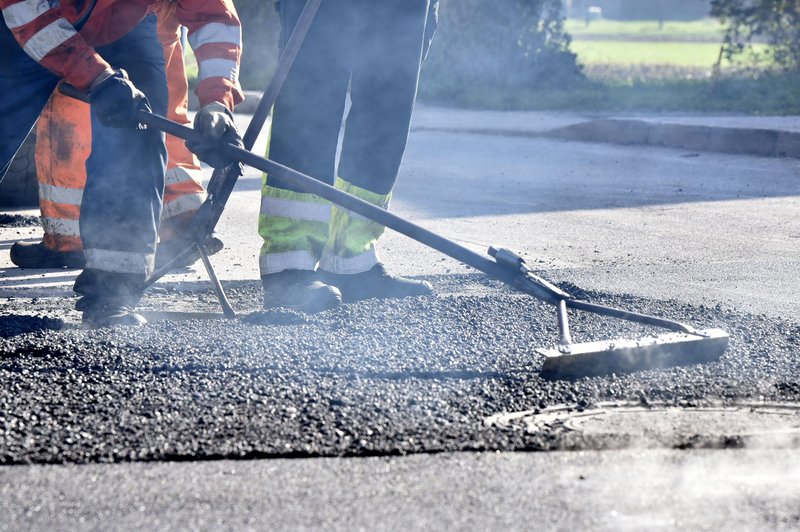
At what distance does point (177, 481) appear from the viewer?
86.8 inches

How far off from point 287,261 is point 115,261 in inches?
21.8

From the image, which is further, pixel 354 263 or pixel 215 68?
pixel 354 263

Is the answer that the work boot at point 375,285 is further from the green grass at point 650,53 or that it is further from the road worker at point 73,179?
the green grass at point 650,53

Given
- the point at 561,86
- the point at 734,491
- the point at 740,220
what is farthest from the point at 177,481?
the point at 561,86

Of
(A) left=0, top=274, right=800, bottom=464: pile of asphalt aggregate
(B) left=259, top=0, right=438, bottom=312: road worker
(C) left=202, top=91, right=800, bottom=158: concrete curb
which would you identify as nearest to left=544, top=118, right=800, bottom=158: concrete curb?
(C) left=202, top=91, right=800, bottom=158: concrete curb

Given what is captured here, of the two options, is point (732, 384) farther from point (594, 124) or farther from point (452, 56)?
point (452, 56)

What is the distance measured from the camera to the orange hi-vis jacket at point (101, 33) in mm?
3277

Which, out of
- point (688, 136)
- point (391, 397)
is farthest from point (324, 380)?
point (688, 136)

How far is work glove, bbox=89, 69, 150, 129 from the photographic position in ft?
10.6

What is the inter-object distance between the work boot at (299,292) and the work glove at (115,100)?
0.73m

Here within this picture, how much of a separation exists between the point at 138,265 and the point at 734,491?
6.74 feet

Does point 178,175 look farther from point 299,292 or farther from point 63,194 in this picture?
point 299,292

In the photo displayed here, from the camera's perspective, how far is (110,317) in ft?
11.1

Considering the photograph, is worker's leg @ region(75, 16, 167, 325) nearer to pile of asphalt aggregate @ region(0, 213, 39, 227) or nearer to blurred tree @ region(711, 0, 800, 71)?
pile of asphalt aggregate @ region(0, 213, 39, 227)
